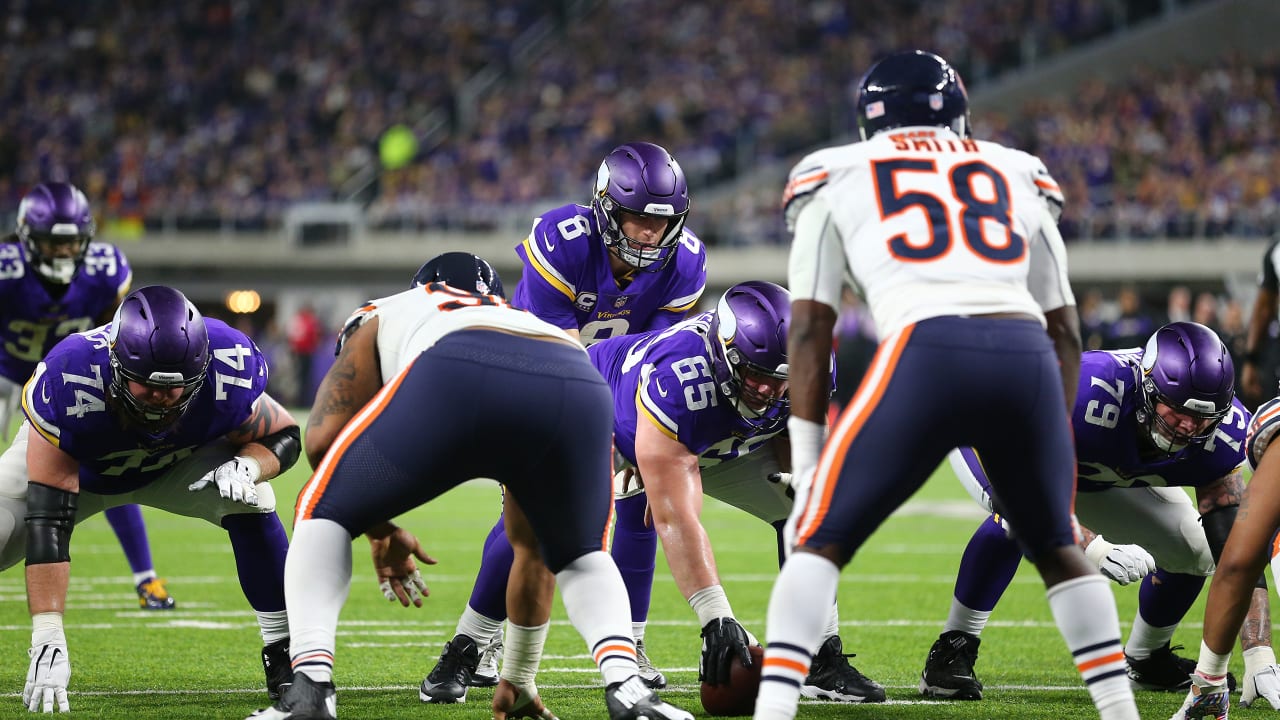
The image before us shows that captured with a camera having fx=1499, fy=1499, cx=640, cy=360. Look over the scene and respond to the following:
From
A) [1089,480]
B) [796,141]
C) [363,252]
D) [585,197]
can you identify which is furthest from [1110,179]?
[1089,480]

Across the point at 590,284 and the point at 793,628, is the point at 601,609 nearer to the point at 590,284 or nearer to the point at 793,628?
the point at 793,628

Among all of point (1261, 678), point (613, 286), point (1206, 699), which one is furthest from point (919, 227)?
point (613, 286)

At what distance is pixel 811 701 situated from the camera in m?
5.19

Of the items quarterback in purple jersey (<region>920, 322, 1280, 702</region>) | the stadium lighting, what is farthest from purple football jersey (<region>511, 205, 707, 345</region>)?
the stadium lighting

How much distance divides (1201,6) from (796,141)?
358 inches

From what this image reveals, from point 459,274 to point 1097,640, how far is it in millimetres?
2209

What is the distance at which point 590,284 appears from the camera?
620cm

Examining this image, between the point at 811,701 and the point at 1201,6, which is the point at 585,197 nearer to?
the point at 1201,6

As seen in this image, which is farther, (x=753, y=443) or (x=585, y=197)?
(x=585, y=197)

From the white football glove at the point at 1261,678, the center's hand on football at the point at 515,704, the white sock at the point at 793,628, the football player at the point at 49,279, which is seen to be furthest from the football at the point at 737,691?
the football player at the point at 49,279

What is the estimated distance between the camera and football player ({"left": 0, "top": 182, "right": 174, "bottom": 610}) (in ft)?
25.8

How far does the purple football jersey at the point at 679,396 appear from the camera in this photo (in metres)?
5.03

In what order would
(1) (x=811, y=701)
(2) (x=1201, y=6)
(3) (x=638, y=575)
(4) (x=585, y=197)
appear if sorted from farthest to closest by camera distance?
1. (2) (x=1201, y=6)
2. (4) (x=585, y=197)
3. (3) (x=638, y=575)
4. (1) (x=811, y=701)

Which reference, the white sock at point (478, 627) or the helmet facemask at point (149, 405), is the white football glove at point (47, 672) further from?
the white sock at point (478, 627)
